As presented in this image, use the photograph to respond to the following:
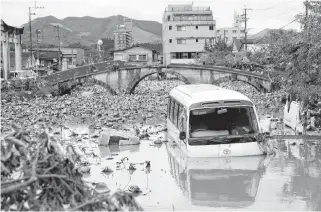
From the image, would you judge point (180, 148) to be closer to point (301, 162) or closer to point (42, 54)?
point (301, 162)

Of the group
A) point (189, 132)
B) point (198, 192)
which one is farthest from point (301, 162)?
point (198, 192)

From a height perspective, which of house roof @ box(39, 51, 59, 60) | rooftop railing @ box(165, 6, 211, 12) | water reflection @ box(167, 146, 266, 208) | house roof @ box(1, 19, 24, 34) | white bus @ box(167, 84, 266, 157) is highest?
rooftop railing @ box(165, 6, 211, 12)

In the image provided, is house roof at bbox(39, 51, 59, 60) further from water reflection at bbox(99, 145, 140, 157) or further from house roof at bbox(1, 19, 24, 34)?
water reflection at bbox(99, 145, 140, 157)

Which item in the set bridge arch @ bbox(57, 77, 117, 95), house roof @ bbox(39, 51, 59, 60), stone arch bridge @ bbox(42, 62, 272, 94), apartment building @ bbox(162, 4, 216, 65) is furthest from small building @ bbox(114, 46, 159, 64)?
bridge arch @ bbox(57, 77, 117, 95)

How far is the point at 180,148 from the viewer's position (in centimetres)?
1527

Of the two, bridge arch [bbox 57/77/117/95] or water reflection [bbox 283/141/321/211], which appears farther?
bridge arch [bbox 57/77/117/95]

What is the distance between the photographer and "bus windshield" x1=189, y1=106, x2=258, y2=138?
13609 mm

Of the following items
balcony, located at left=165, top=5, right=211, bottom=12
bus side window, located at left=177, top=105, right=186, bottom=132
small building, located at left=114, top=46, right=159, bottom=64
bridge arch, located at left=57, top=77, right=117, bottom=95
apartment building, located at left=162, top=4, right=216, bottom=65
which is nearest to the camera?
bus side window, located at left=177, top=105, right=186, bottom=132

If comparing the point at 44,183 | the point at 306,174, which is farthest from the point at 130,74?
the point at 44,183

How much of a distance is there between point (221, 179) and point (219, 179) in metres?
0.05

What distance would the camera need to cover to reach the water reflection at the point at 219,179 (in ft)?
35.0

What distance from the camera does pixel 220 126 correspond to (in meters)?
14.2

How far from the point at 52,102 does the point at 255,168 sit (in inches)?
1025

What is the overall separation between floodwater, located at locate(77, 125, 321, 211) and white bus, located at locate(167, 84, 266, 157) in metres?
0.26
